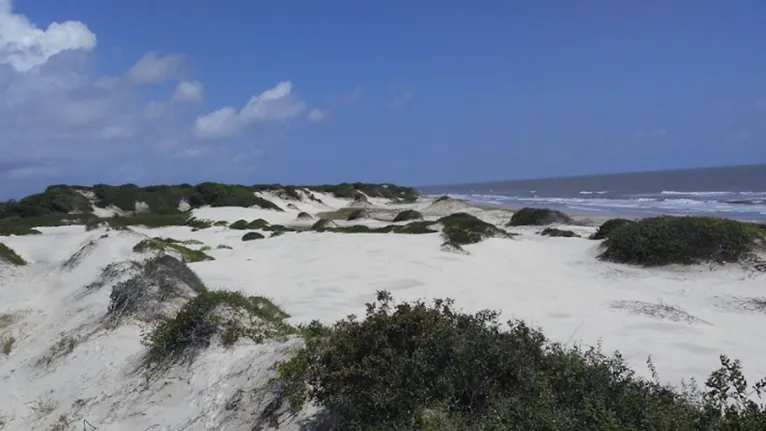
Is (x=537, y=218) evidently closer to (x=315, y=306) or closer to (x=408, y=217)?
(x=408, y=217)

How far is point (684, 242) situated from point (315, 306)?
384 inches

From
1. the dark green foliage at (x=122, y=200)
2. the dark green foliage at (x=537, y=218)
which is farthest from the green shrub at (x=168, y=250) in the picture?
the dark green foliage at (x=122, y=200)

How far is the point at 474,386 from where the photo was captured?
4879mm

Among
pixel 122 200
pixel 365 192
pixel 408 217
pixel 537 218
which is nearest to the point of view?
pixel 537 218

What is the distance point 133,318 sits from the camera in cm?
937

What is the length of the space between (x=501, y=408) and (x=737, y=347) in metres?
5.60

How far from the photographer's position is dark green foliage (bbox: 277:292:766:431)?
4.27 meters

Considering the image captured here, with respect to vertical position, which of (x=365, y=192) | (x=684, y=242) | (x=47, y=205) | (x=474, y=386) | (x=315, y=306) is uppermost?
(x=365, y=192)

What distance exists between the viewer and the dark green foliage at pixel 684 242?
14.2 m

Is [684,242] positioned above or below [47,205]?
below

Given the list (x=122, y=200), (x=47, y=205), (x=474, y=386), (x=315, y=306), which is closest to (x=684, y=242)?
(x=315, y=306)

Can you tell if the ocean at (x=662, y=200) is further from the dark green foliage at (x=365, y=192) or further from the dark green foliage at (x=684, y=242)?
the dark green foliage at (x=684, y=242)

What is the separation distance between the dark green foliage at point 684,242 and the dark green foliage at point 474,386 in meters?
10.2

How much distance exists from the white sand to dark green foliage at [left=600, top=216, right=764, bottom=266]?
52 centimetres
